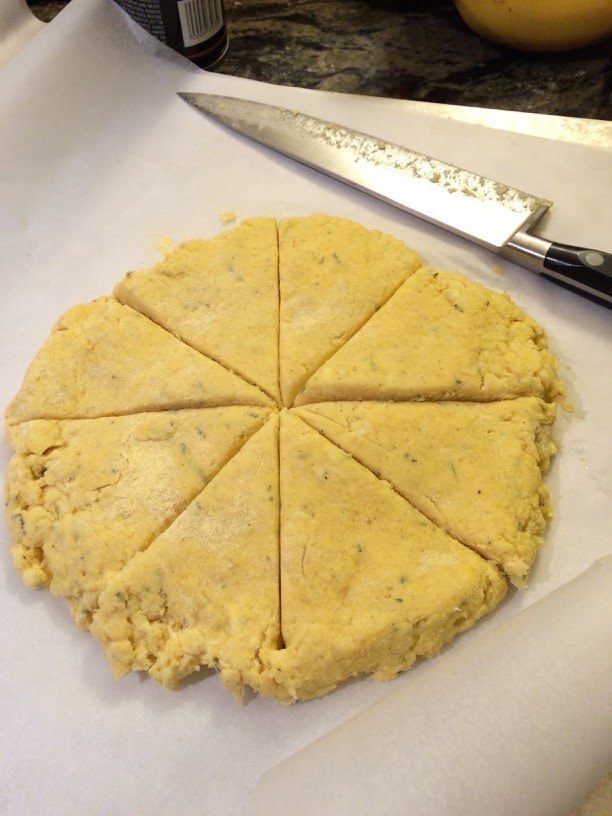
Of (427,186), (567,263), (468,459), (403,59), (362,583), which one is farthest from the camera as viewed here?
(403,59)

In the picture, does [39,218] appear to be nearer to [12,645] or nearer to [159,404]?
[159,404]

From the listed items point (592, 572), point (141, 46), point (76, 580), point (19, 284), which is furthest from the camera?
point (141, 46)

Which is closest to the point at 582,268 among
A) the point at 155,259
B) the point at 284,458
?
the point at 284,458

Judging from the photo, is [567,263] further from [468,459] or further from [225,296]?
[225,296]

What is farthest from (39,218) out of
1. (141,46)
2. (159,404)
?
(159,404)

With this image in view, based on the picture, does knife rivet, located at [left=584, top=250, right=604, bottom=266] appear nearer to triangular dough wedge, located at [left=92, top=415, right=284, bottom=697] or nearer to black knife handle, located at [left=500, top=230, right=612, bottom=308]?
black knife handle, located at [left=500, top=230, right=612, bottom=308]

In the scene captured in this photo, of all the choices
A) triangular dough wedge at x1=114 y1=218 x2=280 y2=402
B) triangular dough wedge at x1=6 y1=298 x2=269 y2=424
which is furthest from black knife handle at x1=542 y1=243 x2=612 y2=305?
triangular dough wedge at x1=6 y1=298 x2=269 y2=424
